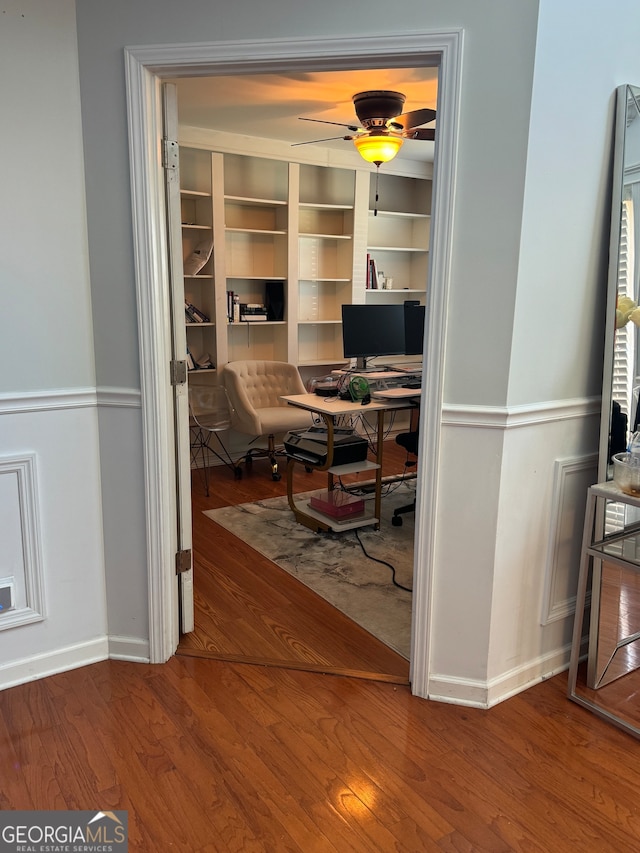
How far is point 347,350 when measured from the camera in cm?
441

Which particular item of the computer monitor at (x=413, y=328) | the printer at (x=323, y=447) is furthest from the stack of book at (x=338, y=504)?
the computer monitor at (x=413, y=328)

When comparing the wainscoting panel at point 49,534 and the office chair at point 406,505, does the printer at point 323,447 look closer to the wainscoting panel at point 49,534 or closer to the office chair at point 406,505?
the office chair at point 406,505

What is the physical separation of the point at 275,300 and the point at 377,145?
1.86 metres

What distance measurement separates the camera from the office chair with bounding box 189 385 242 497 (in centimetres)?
493

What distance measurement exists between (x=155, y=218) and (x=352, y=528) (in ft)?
7.34

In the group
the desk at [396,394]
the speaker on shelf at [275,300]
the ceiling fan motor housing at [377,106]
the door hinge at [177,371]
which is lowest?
the desk at [396,394]

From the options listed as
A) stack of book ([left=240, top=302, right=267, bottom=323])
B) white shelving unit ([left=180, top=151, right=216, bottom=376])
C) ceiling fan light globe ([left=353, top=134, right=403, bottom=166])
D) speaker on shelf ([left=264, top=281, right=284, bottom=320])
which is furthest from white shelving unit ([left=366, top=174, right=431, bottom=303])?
ceiling fan light globe ([left=353, top=134, right=403, bottom=166])

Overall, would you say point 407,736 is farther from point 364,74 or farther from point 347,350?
point 364,74

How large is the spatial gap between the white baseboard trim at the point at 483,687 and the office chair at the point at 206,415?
2908 millimetres

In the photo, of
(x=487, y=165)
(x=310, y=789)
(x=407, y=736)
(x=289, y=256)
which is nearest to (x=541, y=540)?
(x=407, y=736)

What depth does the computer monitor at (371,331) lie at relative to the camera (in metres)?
4.41

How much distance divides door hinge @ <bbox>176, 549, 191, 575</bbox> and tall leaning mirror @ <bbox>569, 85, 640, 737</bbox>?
150cm

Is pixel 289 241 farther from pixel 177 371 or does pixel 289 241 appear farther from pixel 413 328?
pixel 177 371

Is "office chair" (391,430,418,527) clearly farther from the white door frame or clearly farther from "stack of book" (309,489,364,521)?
the white door frame
